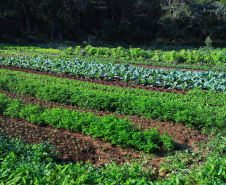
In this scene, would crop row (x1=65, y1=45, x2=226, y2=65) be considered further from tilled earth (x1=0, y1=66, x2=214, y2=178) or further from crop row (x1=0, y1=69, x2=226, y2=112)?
tilled earth (x1=0, y1=66, x2=214, y2=178)

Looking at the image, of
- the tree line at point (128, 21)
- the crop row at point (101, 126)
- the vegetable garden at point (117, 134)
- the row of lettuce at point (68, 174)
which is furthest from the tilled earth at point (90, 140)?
the tree line at point (128, 21)

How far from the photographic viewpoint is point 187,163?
15.2 feet

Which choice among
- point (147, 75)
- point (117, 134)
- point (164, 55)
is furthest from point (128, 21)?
point (117, 134)

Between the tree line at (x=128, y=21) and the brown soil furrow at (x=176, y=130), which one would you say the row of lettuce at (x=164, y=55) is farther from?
the tree line at (x=128, y=21)

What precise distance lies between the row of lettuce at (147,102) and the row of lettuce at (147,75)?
3.09 feet

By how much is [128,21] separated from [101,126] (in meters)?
33.3

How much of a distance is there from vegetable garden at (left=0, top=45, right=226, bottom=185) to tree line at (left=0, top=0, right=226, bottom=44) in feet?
84.8

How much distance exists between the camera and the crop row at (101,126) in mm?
4984

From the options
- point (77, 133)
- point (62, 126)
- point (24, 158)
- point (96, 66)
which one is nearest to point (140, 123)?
point (77, 133)

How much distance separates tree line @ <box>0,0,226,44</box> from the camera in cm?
3309

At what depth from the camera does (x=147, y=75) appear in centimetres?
1045

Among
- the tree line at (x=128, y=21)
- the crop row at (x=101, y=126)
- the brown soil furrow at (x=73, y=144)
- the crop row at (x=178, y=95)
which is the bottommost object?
the brown soil furrow at (x=73, y=144)

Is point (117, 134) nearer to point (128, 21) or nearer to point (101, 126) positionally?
point (101, 126)

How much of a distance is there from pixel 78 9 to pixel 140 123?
1246 inches
